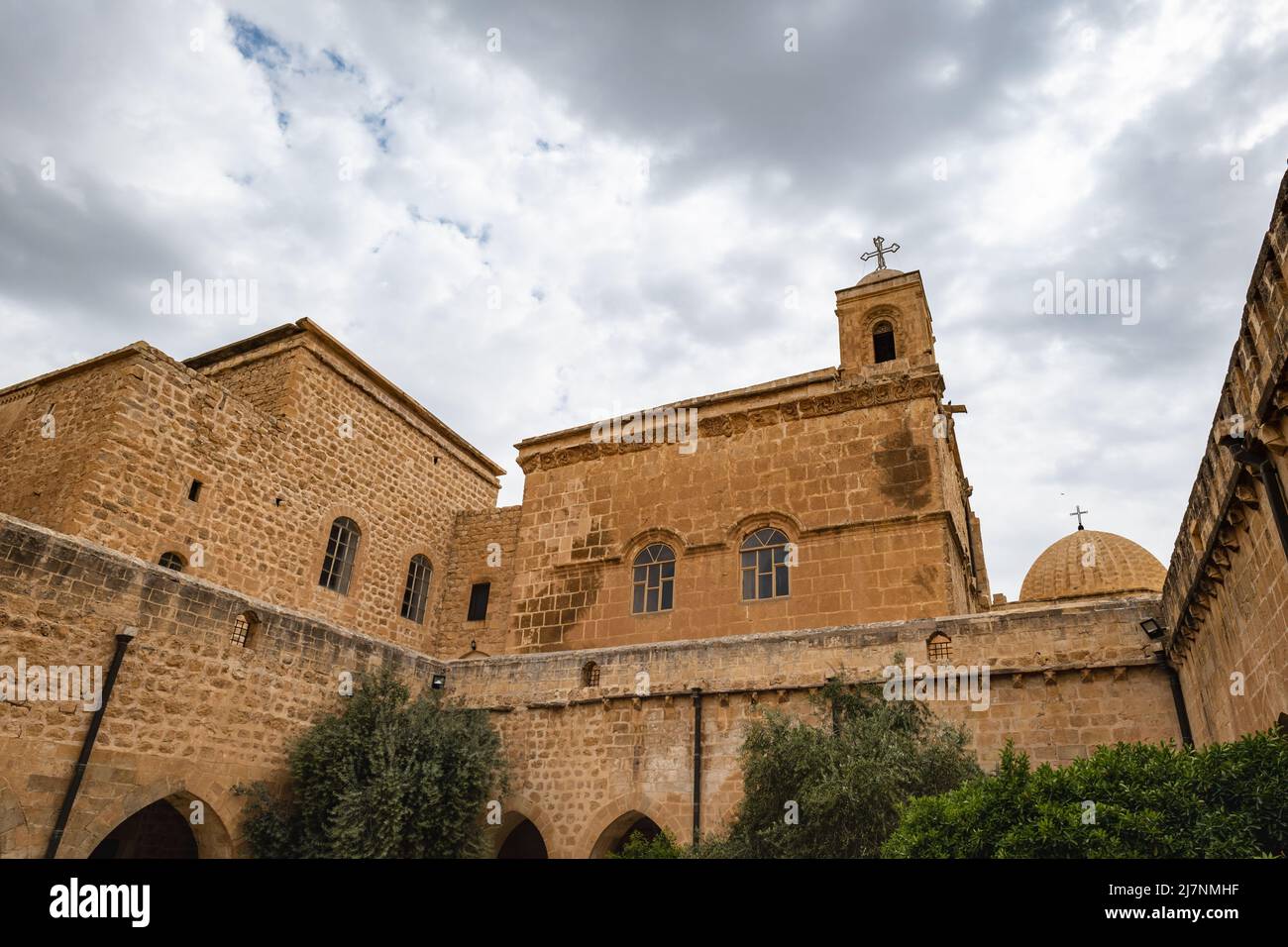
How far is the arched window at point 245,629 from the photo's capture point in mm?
9547

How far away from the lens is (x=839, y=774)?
825cm

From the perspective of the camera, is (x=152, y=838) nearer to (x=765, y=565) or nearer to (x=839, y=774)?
(x=839, y=774)

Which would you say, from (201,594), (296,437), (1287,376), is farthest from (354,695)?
(1287,376)

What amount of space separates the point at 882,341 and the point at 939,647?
8.10m

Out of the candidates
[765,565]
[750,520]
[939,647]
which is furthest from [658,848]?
[750,520]

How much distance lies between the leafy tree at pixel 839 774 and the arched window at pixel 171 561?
9701mm

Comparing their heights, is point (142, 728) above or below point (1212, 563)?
below

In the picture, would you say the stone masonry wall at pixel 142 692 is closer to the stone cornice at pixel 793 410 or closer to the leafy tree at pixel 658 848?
the leafy tree at pixel 658 848

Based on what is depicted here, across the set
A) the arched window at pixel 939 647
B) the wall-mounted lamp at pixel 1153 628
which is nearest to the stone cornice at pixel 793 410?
the arched window at pixel 939 647
